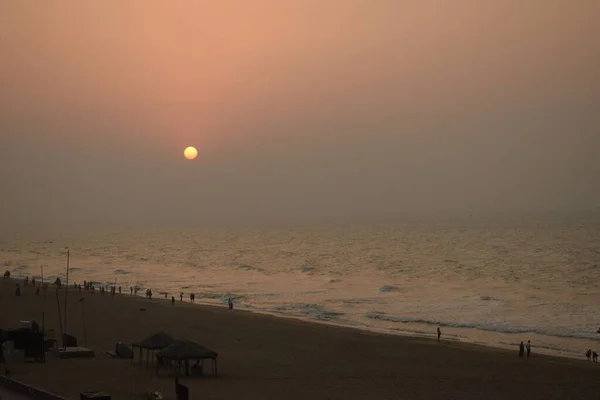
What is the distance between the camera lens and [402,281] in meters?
69.1

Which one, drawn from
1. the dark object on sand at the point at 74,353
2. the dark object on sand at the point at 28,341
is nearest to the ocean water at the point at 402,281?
the dark object on sand at the point at 74,353

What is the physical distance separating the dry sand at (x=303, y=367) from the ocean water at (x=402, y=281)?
16.7 feet

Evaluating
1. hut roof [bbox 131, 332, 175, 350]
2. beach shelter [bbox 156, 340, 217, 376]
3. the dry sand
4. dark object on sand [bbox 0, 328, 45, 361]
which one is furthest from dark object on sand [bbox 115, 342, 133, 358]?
beach shelter [bbox 156, 340, 217, 376]

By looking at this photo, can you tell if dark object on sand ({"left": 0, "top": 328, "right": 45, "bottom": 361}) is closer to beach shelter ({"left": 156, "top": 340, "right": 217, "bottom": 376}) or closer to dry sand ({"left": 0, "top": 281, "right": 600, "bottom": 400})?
dry sand ({"left": 0, "top": 281, "right": 600, "bottom": 400})

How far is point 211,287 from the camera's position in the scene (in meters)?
65.9

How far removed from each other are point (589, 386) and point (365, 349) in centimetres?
1019

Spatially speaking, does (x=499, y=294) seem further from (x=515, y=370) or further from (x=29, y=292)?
(x=29, y=292)

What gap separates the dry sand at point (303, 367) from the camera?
2241 cm

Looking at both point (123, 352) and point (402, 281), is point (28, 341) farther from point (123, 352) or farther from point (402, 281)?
point (402, 281)

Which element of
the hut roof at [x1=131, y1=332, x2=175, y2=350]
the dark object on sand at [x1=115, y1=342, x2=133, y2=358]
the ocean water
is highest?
the hut roof at [x1=131, y1=332, x2=175, y2=350]

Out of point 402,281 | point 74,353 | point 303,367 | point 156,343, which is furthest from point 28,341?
point 402,281

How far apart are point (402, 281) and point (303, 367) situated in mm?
43088

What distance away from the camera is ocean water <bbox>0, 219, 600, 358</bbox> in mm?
41812

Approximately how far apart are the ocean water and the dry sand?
16.7 feet
